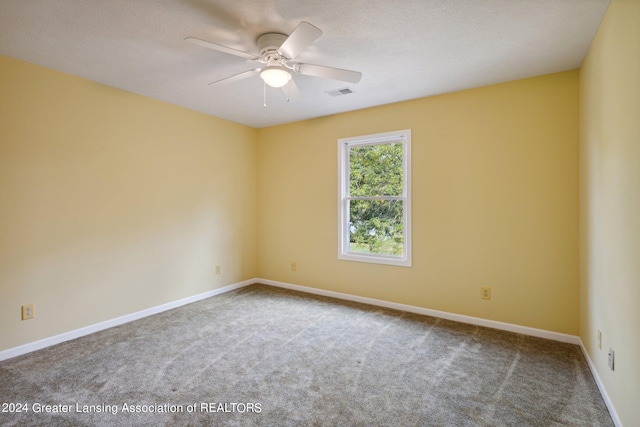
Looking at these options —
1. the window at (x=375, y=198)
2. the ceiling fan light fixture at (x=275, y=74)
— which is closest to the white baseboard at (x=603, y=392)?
the window at (x=375, y=198)

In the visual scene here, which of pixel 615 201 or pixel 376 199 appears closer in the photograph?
pixel 615 201

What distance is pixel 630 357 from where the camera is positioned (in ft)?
5.15

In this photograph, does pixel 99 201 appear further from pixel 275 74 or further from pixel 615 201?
pixel 615 201

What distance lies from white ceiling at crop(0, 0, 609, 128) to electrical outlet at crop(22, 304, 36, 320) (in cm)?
210

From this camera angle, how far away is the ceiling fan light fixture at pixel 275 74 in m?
2.20

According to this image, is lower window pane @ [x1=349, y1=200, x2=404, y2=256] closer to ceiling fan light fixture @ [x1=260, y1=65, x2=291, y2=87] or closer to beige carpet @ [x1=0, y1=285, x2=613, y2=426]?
beige carpet @ [x1=0, y1=285, x2=613, y2=426]

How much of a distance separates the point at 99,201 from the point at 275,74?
2296 mm

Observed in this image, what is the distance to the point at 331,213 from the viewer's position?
4.28 meters

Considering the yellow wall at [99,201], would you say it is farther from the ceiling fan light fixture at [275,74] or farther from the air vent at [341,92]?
the ceiling fan light fixture at [275,74]

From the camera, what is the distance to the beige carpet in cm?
183

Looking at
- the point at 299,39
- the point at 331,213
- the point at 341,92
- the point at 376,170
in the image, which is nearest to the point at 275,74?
the point at 299,39

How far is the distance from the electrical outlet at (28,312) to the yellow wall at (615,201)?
4187 millimetres

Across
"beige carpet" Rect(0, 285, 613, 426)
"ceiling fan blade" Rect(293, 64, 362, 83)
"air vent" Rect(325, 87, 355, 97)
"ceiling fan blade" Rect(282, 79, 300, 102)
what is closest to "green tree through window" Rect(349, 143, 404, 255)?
"air vent" Rect(325, 87, 355, 97)

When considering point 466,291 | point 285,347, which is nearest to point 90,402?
point 285,347
